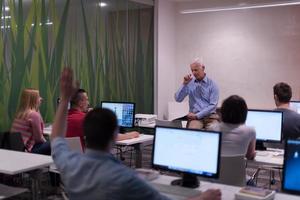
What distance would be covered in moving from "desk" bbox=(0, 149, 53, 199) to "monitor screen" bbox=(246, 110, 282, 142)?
7.03 ft

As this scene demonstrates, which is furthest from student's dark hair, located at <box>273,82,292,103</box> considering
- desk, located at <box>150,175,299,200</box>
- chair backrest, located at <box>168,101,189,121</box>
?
chair backrest, located at <box>168,101,189,121</box>

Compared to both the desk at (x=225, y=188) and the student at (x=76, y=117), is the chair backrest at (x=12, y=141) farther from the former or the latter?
the desk at (x=225, y=188)

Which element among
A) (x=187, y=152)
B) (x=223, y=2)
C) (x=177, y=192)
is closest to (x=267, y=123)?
(x=187, y=152)

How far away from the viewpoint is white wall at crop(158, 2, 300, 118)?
7.84 m

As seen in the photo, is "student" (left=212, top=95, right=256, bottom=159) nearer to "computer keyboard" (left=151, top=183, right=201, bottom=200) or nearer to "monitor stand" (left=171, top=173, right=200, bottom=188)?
"monitor stand" (left=171, top=173, right=200, bottom=188)

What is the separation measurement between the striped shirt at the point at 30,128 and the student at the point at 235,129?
261cm

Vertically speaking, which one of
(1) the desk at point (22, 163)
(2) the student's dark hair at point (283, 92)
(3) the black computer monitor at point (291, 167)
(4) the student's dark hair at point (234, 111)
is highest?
(2) the student's dark hair at point (283, 92)

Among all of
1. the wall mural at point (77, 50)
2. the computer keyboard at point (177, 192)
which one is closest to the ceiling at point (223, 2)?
the wall mural at point (77, 50)

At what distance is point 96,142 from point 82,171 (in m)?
0.13

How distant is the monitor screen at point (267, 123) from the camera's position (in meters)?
4.11

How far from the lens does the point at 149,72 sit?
8.84 m

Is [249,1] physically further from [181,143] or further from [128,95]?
[181,143]

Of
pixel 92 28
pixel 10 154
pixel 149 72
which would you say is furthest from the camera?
pixel 149 72

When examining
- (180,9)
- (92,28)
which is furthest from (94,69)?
(180,9)
